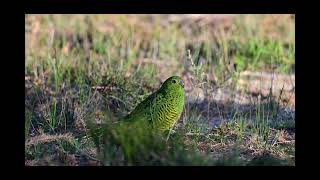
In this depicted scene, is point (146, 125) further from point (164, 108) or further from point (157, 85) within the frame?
point (157, 85)

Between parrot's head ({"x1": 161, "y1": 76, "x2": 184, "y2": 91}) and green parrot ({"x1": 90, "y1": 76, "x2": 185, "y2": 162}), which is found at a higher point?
parrot's head ({"x1": 161, "y1": 76, "x2": 184, "y2": 91})

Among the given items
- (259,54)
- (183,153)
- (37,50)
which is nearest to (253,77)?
(259,54)

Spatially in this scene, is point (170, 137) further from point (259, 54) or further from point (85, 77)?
point (259, 54)

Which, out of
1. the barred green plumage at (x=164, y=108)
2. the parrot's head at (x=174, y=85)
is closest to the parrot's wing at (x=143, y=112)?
the barred green plumage at (x=164, y=108)

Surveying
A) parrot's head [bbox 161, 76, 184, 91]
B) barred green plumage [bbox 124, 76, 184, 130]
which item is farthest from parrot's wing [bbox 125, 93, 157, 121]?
parrot's head [bbox 161, 76, 184, 91]

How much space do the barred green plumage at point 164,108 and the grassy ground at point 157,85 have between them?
260mm

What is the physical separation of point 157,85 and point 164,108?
197 centimetres

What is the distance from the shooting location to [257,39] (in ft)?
27.2

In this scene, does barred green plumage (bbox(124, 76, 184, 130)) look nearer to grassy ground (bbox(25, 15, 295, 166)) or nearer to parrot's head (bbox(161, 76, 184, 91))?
parrot's head (bbox(161, 76, 184, 91))

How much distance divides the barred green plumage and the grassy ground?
26 cm

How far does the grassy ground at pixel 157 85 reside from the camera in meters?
4.95

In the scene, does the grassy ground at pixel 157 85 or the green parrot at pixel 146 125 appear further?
the grassy ground at pixel 157 85

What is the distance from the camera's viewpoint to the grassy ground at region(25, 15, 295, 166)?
16.2 feet

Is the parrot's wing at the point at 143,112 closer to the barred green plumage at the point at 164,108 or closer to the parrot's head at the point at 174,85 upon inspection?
the barred green plumage at the point at 164,108
